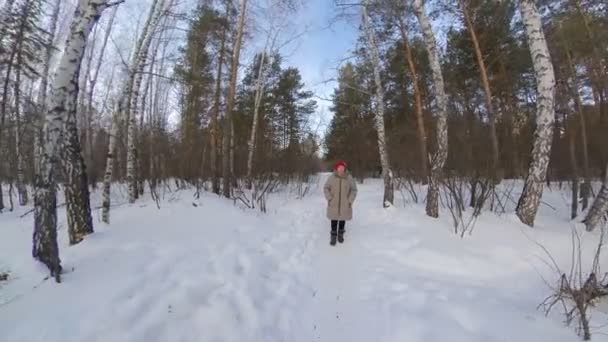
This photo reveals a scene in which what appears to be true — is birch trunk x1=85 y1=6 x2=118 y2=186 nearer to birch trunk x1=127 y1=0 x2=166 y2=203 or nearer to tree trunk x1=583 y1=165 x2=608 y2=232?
birch trunk x1=127 y1=0 x2=166 y2=203

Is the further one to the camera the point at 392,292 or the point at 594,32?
the point at 594,32

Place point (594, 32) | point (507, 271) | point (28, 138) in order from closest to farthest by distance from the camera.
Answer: point (507, 271) → point (594, 32) → point (28, 138)

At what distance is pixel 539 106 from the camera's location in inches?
239

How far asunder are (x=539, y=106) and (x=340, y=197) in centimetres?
392

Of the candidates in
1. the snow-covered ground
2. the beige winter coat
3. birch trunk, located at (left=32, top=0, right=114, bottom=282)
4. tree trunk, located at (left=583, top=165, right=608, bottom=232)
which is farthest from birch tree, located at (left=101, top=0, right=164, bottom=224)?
tree trunk, located at (left=583, top=165, right=608, bottom=232)

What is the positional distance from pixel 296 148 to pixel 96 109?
51.7ft

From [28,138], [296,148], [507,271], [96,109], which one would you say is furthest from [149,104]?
[507,271]

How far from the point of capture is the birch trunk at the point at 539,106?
5926 mm

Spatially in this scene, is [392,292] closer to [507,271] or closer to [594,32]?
[507,271]

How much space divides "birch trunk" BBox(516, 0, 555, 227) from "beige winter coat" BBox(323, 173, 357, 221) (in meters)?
3.11

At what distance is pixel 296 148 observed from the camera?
17281 mm

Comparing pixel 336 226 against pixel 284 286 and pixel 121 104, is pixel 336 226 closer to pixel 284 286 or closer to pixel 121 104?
pixel 284 286

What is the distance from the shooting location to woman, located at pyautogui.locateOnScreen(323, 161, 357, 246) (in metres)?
6.83

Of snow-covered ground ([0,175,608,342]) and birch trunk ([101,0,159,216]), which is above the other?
birch trunk ([101,0,159,216])
